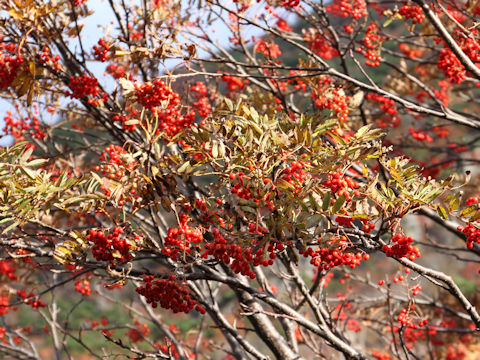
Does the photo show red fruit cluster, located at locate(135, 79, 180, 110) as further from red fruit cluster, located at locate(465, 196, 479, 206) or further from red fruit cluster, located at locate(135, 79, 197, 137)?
red fruit cluster, located at locate(465, 196, 479, 206)

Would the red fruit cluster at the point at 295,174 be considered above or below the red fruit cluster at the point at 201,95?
below

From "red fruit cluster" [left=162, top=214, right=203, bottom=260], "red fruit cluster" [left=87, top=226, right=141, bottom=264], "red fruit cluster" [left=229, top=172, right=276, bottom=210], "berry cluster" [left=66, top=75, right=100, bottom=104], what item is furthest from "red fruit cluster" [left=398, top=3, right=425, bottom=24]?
"red fruit cluster" [left=87, top=226, right=141, bottom=264]

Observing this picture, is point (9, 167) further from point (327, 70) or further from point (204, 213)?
point (327, 70)

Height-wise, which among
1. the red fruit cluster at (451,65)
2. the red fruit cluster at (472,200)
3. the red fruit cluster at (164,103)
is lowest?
the red fruit cluster at (472,200)

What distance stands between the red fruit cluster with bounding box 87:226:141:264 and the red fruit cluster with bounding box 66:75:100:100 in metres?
1.54

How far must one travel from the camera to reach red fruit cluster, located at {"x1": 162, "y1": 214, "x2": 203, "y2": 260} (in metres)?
2.36

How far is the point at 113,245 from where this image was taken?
234 cm

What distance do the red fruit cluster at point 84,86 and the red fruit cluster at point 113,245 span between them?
5.05 ft

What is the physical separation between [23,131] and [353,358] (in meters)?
4.01

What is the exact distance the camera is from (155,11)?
377cm

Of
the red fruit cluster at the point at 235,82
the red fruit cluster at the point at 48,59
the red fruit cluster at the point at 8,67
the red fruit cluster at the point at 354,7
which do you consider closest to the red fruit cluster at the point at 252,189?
the red fruit cluster at the point at 8,67

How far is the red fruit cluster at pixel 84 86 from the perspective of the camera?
11.7ft

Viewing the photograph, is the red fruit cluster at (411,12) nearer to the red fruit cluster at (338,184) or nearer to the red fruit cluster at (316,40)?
the red fruit cluster at (316,40)

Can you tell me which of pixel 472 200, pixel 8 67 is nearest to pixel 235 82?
pixel 8 67
